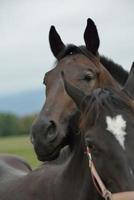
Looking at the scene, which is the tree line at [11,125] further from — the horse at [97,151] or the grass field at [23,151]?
the horse at [97,151]

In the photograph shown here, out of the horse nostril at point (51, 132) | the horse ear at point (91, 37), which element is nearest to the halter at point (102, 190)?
the horse nostril at point (51, 132)

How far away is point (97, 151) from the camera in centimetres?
480

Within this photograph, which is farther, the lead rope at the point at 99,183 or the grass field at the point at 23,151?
the grass field at the point at 23,151

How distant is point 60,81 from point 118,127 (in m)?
1.73

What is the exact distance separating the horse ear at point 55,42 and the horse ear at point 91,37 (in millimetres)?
376

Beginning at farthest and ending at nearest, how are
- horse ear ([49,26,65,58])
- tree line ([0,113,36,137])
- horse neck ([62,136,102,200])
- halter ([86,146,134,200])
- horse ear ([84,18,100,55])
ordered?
1. tree line ([0,113,36,137])
2. horse ear ([49,26,65,58])
3. horse ear ([84,18,100,55])
4. horse neck ([62,136,102,200])
5. halter ([86,146,134,200])

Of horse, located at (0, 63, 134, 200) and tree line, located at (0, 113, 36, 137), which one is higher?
horse, located at (0, 63, 134, 200)

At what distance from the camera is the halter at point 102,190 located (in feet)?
14.7

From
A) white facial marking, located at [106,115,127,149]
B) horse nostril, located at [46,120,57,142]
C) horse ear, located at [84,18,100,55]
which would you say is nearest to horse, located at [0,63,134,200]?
white facial marking, located at [106,115,127,149]

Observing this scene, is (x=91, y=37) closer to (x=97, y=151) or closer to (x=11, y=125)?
(x=97, y=151)

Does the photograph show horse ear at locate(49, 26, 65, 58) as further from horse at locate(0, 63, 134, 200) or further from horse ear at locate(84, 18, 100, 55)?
horse at locate(0, 63, 134, 200)

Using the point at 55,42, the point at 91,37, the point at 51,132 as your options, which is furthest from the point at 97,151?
the point at 55,42

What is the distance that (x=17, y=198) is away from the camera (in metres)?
6.33

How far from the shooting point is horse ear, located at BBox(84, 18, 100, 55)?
264 inches
